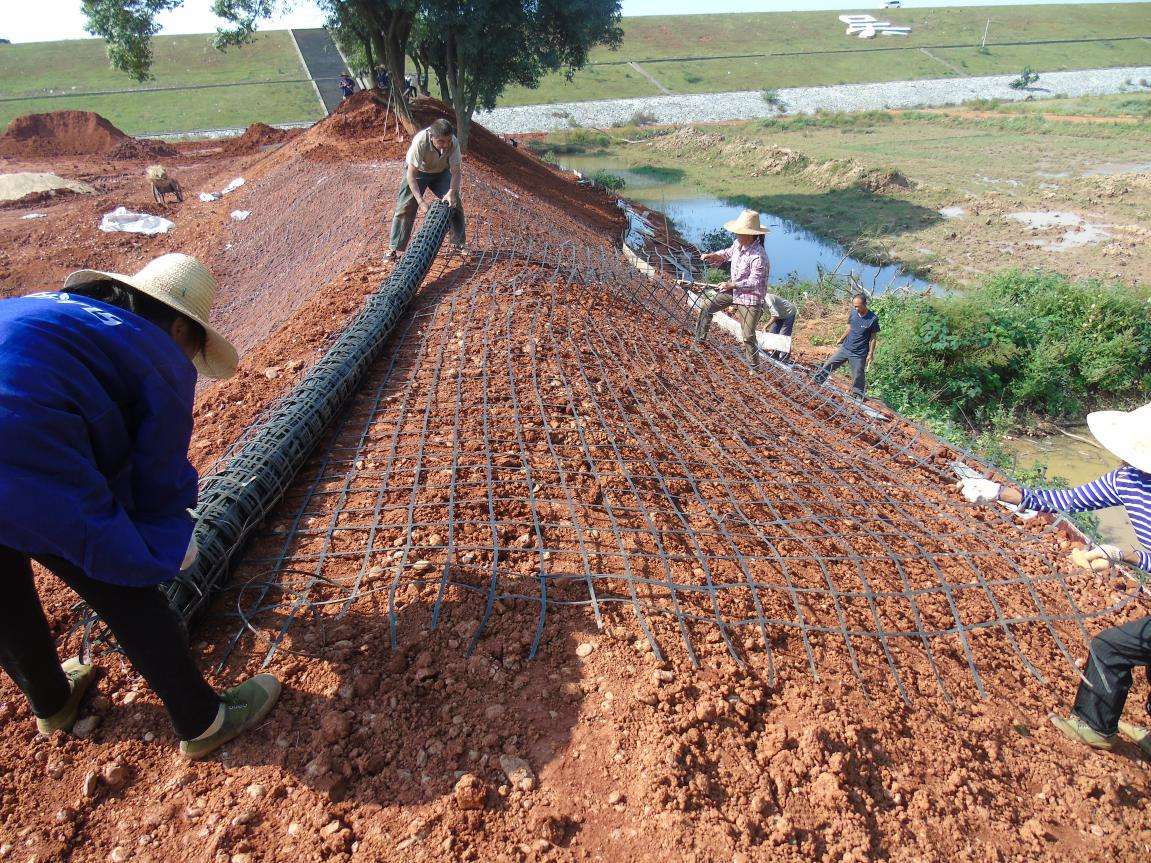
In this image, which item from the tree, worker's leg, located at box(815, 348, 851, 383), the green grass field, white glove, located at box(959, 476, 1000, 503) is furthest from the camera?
the green grass field

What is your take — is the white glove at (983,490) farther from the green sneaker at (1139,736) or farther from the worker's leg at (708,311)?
the worker's leg at (708,311)

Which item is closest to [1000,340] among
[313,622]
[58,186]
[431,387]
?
[431,387]

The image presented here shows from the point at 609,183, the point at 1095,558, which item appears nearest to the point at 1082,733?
the point at 1095,558

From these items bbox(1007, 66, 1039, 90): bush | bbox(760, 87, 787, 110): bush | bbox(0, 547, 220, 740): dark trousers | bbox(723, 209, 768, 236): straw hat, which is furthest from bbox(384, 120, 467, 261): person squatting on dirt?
bbox(1007, 66, 1039, 90): bush

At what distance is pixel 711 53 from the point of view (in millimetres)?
46125

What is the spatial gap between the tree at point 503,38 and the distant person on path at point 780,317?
26.1 ft

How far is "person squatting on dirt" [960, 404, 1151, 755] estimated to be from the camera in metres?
1.95

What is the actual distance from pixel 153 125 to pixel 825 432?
31.1 m

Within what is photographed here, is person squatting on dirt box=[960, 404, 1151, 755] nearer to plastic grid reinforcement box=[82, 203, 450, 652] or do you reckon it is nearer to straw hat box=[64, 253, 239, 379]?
straw hat box=[64, 253, 239, 379]

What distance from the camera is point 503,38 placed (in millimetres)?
11289

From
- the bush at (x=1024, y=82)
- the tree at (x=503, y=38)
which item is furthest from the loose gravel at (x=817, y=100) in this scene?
the tree at (x=503, y=38)

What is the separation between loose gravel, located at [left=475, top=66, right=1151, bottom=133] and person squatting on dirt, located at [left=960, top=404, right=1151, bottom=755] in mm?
29004

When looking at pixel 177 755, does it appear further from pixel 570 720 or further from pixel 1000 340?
pixel 1000 340

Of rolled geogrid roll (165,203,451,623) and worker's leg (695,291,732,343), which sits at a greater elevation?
rolled geogrid roll (165,203,451,623)
